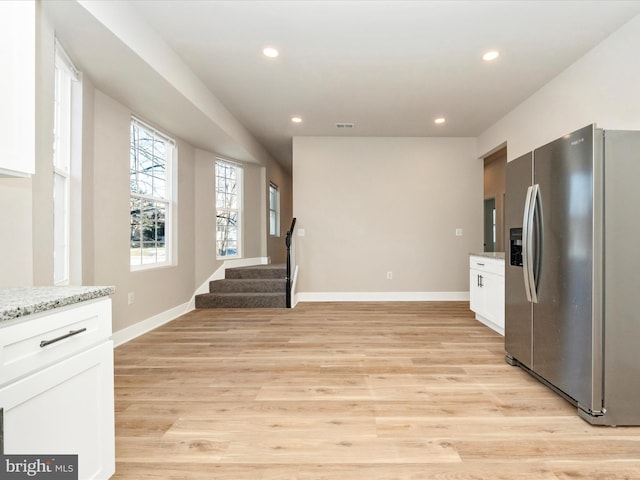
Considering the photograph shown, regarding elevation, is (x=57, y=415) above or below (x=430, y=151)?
below

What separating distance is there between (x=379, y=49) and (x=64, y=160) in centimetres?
285

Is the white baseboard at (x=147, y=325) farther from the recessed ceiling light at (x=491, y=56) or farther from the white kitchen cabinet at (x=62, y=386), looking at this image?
the recessed ceiling light at (x=491, y=56)

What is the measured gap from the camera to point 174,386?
230 cm

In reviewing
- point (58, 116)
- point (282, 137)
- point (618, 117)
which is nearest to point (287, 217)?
point (282, 137)

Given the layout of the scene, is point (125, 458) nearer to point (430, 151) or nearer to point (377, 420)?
point (377, 420)

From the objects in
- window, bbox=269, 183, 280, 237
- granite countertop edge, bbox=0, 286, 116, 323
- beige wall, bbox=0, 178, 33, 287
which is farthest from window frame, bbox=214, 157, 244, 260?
granite countertop edge, bbox=0, 286, 116, 323

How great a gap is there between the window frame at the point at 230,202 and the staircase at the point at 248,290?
17.9 inches

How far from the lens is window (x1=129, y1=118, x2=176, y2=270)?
146 inches

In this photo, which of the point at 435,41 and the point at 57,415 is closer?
the point at 57,415

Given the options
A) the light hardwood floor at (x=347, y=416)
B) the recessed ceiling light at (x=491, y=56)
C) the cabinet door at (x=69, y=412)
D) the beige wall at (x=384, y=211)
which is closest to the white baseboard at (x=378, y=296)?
the beige wall at (x=384, y=211)

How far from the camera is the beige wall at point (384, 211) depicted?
5.48 meters

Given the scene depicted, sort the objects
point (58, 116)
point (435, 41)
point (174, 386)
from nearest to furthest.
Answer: point (174, 386) → point (58, 116) → point (435, 41)

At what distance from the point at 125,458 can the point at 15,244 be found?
3.95ft

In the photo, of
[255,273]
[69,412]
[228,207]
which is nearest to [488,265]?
[255,273]
